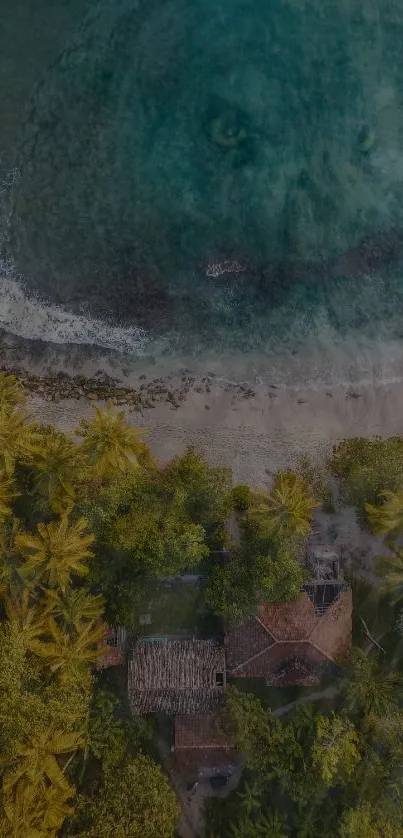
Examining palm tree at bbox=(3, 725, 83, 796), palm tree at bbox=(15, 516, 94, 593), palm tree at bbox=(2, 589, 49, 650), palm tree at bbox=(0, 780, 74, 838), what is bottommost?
palm tree at bbox=(0, 780, 74, 838)

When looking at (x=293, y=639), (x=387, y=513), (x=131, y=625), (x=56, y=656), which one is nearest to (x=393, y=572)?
(x=387, y=513)

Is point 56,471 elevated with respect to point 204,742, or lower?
elevated

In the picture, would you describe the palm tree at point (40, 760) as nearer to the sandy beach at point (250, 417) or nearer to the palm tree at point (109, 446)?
the palm tree at point (109, 446)

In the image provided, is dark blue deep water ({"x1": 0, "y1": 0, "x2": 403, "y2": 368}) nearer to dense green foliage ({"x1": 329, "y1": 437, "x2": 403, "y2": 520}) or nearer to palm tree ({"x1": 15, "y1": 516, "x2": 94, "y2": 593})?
dense green foliage ({"x1": 329, "y1": 437, "x2": 403, "y2": 520})

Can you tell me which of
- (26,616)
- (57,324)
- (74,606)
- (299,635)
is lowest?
(299,635)

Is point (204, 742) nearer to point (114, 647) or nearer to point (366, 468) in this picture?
point (114, 647)

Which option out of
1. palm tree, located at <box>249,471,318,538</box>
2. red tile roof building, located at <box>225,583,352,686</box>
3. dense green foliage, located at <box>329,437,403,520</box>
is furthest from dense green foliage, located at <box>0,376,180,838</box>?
dense green foliage, located at <box>329,437,403,520</box>
